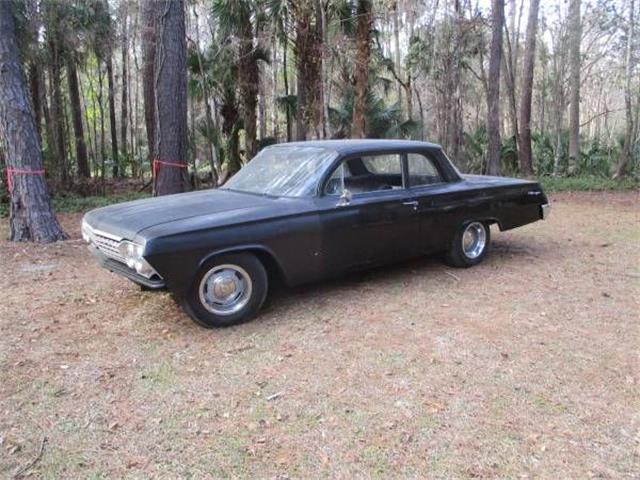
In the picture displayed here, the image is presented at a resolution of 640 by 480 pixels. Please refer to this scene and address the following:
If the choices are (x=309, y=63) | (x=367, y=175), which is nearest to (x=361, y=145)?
(x=367, y=175)

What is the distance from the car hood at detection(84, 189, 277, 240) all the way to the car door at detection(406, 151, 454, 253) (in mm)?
1608

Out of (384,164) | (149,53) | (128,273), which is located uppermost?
(149,53)

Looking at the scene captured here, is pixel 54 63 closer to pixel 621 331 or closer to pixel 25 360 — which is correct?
pixel 25 360

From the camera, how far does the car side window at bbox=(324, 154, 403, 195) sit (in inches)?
190

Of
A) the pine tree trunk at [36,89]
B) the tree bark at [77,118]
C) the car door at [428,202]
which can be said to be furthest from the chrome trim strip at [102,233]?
the tree bark at [77,118]

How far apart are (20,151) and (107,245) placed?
3946mm

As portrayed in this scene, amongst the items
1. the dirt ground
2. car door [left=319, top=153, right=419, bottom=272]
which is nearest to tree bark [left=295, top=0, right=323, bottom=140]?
car door [left=319, top=153, right=419, bottom=272]

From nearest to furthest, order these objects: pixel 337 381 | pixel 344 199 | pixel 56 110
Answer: pixel 337 381, pixel 344 199, pixel 56 110

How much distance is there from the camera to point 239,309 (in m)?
4.28

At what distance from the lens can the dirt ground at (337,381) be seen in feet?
8.59

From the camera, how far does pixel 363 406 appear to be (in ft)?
10.1

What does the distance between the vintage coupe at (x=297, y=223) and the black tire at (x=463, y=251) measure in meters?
0.01

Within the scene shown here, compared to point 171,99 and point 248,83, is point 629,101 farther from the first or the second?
point 171,99

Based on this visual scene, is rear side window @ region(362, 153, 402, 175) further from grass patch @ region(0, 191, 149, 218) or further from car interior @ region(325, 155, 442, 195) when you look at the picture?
grass patch @ region(0, 191, 149, 218)
